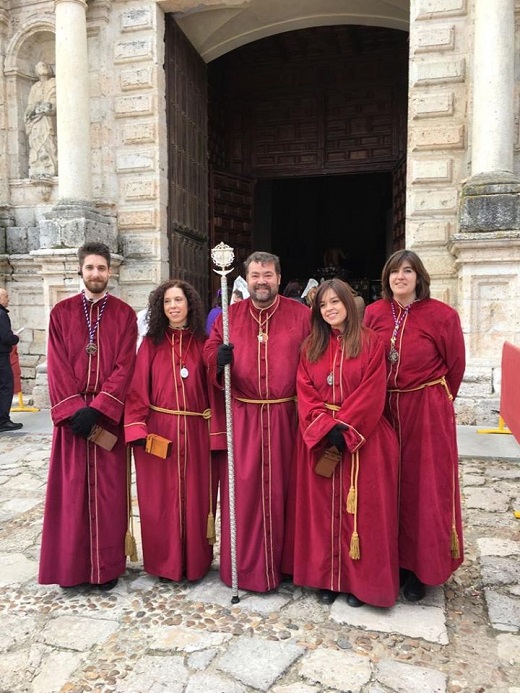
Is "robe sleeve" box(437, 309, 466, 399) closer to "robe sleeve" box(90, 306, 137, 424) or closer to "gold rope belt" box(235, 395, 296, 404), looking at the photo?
"gold rope belt" box(235, 395, 296, 404)

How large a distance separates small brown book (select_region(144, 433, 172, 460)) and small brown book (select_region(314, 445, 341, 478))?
2.66 ft

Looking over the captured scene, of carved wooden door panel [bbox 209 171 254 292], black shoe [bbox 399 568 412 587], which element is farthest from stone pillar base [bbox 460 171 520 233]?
carved wooden door panel [bbox 209 171 254 292]

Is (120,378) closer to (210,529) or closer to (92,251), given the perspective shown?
(92,251)

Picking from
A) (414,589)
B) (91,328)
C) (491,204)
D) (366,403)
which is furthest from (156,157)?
(414,589)

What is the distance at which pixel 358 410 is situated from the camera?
2.85 meters

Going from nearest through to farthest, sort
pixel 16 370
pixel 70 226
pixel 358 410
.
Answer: pixel 358 410 < pixel 70 226 < pixel 16 370

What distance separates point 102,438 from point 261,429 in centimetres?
84

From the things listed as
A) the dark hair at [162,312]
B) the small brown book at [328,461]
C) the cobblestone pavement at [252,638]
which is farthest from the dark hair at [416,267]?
the cobblestone pavement at [252,638]

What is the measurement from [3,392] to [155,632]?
16.2 feet

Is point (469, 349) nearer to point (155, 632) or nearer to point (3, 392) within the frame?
point (155, 632)

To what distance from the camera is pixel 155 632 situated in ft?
9.20

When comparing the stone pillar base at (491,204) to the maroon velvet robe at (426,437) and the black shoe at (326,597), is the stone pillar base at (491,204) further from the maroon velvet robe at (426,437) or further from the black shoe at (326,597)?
the black shoe at (326,597)

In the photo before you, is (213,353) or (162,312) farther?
Answer: (162,312)

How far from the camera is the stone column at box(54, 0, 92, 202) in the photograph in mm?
7520
